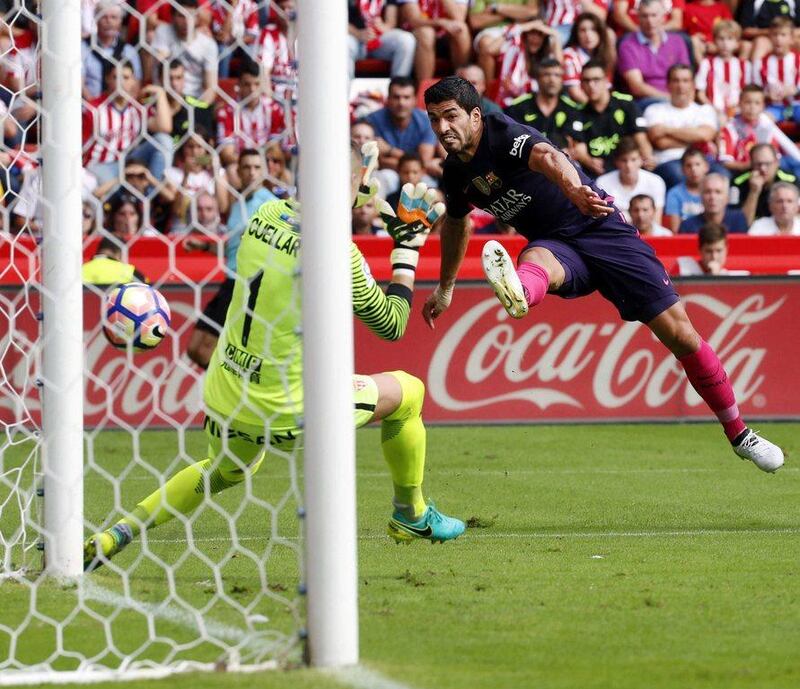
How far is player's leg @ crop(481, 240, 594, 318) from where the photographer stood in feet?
21.9

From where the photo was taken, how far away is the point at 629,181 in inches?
551

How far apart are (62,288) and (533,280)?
2.33 m

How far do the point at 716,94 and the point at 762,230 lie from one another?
2481 millimetres

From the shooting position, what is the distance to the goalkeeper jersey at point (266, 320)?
5484mm

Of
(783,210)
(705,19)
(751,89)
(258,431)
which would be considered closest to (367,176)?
(258,431)

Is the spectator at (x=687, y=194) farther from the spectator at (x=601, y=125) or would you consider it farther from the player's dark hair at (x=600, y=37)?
the player's dark hair at (x=600, y=37)

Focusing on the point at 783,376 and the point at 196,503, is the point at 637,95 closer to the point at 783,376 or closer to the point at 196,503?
the point at 783,376

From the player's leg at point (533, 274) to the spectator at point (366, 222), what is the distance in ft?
18.7

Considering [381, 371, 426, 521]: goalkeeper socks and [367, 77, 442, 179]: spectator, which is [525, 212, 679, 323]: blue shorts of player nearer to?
[381, 371, 426, 521]: goalkeeper socks

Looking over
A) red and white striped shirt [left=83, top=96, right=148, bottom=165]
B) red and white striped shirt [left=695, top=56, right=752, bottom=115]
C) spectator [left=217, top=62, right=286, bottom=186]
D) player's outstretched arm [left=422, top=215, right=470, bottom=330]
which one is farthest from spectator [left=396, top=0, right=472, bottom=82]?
player's outstretched arm [left=422, top=215, right=470, bottom=330]

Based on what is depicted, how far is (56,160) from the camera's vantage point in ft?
18.5

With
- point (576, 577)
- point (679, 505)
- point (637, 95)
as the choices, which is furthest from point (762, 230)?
point (576, 577)

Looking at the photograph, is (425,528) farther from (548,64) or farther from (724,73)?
(724,73)

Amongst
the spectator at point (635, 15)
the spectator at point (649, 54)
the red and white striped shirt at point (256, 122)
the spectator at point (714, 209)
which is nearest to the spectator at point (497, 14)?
the spectator at point (635, 15)
